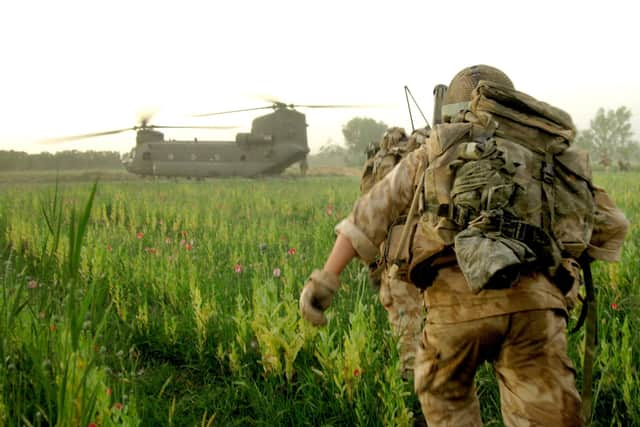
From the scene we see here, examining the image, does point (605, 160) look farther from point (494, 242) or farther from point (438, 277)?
point (494, 242)

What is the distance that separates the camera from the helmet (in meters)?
1.98

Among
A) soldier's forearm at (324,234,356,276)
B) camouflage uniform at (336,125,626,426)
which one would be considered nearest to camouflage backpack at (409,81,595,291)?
camouflage uniform at (336,125,626,426)

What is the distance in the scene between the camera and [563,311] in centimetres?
180

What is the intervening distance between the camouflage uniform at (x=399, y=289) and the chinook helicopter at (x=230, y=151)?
1957 centimetres

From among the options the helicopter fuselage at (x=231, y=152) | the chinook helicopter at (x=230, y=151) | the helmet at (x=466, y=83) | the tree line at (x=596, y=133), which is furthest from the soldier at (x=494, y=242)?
the tree line at (x=596, y=133)

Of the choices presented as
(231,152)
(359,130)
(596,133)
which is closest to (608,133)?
(596,133)

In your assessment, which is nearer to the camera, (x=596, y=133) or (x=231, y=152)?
(x=231, y=152)

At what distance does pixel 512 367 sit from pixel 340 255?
0.73m

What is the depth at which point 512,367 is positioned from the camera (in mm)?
1769

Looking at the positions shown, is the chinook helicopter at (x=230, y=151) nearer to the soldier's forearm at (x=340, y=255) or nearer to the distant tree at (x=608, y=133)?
the soldier's forearm at (x=340, y=255)

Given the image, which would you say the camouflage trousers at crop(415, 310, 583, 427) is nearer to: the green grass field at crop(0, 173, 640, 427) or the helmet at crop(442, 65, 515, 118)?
the green grass field at crop(0, 173, 640, 427)

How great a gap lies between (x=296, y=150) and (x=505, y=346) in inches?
982

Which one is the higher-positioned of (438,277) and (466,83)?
(466,83)

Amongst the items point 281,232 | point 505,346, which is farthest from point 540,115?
point 281,232
